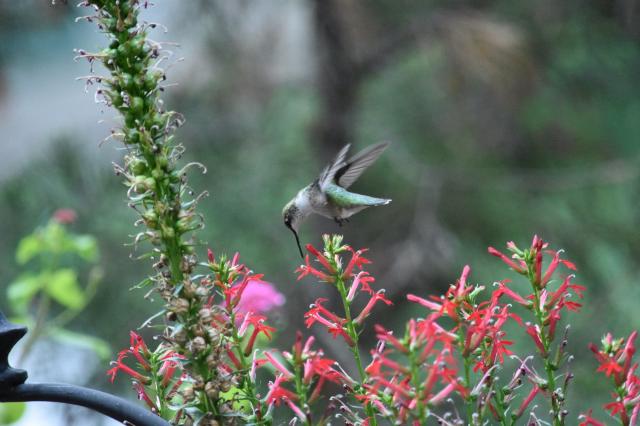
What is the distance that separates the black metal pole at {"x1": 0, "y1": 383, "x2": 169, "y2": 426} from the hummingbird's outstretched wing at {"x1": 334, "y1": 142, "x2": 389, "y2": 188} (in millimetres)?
665

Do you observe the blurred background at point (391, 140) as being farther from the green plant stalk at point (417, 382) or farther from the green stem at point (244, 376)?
the green plant stalk at point (417, 382)

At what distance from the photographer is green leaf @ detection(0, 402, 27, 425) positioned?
1.44m

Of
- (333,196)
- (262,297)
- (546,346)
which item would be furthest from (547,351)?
(262,297)

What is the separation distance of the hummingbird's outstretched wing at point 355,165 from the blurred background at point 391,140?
1.46m

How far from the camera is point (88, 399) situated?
2.53 ft

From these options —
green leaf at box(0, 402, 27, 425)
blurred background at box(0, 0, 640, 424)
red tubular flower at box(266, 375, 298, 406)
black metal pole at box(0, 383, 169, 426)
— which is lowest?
black metal pole at box(0, 383, 169, 426)

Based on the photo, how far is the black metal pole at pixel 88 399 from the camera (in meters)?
0.74

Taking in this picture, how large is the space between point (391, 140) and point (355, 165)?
2.35 m

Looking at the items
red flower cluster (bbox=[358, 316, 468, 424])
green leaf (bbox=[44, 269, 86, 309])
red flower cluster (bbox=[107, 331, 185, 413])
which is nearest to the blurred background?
green leaf (bbox=[44, 269, 86, 309])

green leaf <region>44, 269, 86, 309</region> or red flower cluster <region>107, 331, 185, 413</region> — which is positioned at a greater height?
green leaf <region>44, 269, 86, 309</region>

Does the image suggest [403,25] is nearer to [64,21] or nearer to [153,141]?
[64,21]

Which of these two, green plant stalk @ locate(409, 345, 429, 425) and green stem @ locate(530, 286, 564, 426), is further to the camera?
green stem @ locate(530, 286, 564, 426)

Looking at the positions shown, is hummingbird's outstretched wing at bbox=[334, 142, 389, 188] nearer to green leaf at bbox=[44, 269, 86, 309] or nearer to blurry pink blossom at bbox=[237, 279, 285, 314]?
blurry pink blossom at bbox=[237, 279, 285, 314]

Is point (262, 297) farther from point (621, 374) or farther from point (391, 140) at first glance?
point (391, 140)
